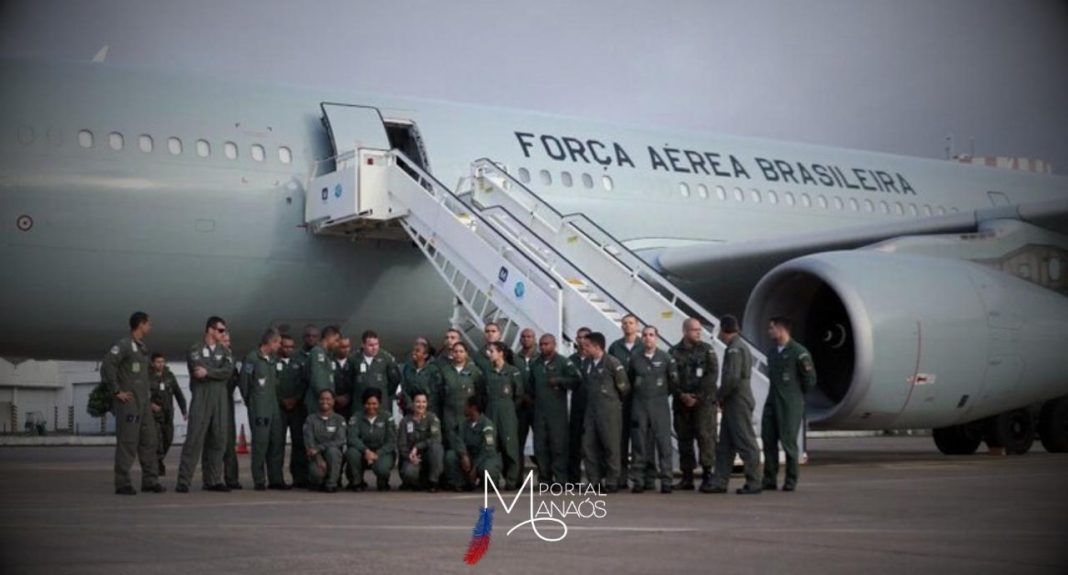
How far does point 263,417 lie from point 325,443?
70 cm

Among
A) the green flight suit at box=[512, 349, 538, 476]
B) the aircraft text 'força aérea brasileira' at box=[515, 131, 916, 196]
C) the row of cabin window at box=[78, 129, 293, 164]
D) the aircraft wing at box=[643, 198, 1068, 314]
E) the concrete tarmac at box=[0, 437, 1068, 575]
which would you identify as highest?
the aircraft text 'força aérea brasileira' at box=[515, 131, 916, 196]

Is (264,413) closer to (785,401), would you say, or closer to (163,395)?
(163,395)

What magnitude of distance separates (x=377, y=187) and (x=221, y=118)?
1.77 meters

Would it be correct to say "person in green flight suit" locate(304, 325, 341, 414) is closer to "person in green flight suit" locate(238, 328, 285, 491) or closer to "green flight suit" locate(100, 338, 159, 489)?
"person in green flight suit" locate(238, 328, 285, 491)

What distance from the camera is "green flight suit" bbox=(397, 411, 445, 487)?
32.0 ft

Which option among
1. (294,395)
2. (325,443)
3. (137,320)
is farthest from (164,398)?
(325,443)

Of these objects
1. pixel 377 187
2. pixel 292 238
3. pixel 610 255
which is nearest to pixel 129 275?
pixel 292 238

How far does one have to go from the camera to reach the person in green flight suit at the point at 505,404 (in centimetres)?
999

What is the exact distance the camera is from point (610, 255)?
13133 mm

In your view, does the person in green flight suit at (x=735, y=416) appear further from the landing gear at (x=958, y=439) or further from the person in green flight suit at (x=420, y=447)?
the landing gear at (x=958, y=439)

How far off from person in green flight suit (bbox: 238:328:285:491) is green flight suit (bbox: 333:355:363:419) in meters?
0.58

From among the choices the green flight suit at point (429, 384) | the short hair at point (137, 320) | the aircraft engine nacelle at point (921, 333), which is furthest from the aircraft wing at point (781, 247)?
the short hair at point (137, 320)

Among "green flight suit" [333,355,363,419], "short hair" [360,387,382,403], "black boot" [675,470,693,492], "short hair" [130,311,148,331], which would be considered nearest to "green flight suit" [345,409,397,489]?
"short hair" [360,387,382,403]

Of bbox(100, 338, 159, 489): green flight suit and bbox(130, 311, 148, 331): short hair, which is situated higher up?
bbox(130, 311, 148, 331): short hair
